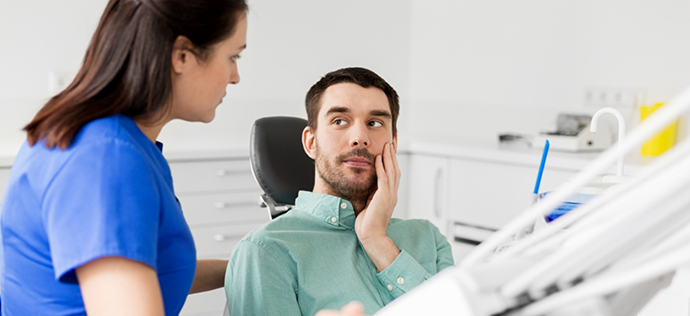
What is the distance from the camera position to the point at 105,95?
32.8 inches

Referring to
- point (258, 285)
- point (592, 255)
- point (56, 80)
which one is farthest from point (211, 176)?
point (592, 255)

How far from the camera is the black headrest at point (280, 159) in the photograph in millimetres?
1832

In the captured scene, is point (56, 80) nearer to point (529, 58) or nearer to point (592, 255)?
point (529, 58)

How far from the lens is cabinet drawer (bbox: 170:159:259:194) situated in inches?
108

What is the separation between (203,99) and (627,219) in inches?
25.6

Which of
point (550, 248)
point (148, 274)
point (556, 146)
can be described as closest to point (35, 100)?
point (556, 146)

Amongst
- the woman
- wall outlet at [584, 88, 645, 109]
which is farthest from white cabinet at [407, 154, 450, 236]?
the woman

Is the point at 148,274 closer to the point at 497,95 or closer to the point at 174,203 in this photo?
the point at 174,203

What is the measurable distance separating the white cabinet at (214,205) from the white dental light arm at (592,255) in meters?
2.38

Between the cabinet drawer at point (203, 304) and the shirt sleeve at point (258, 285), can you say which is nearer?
the shirt sleeve at point (258, 285)

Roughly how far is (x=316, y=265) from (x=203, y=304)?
1.62 meters

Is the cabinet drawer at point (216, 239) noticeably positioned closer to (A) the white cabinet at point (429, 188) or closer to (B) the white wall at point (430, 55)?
(B) the white wall at point (430, 55)

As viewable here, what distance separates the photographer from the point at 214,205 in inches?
111

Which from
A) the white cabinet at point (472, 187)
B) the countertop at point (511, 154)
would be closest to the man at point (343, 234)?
the countertop at point (511, 154)
